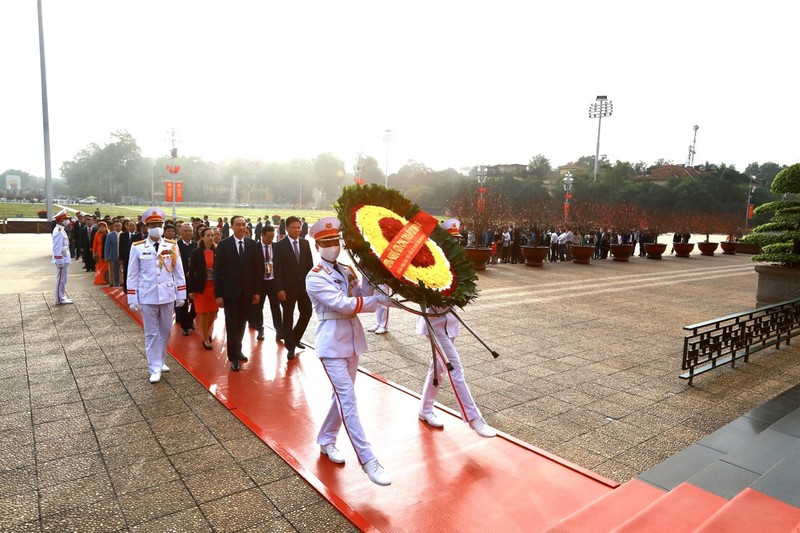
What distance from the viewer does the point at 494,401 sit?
214 inches

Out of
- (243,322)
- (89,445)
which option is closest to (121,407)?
(89,445)

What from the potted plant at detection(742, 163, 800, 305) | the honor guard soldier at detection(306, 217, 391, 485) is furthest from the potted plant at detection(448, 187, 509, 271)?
the honor guard soldier at detection(306, 217, 391, 485)

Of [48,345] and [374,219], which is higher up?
[374,219]

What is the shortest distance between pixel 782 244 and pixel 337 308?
1102 centimetres

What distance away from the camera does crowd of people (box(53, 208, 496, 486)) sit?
3787 millimetres

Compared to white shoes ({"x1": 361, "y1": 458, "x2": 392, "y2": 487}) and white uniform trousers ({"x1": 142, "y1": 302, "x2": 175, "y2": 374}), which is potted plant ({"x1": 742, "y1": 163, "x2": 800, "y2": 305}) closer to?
white shoes ({"x1": 361, "y1": 458, "x2": 392, "y2": 487})

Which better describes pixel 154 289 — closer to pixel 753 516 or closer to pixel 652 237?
pixel 753 516

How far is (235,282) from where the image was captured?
6402 mm

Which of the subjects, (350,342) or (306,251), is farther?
(306,251)

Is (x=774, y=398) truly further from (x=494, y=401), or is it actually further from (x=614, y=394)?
(x=494, y=401)

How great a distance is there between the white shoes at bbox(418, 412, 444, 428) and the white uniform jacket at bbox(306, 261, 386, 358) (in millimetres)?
1211

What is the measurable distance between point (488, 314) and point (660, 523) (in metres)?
7.36

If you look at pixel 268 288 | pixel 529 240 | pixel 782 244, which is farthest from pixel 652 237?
pixel 268 288

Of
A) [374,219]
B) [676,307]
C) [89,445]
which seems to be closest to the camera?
[374,219]
